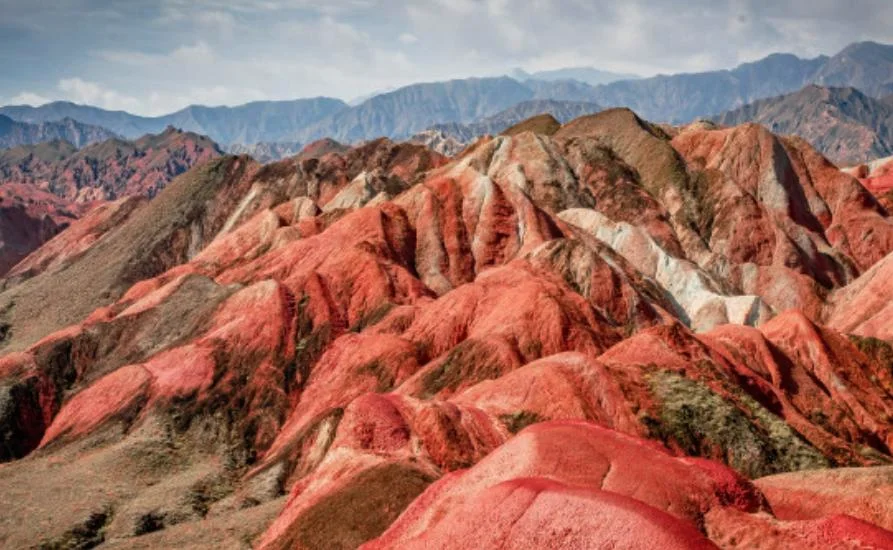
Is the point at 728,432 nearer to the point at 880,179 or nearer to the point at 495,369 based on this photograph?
the point at 495,369

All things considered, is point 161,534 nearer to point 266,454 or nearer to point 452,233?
point 266,454

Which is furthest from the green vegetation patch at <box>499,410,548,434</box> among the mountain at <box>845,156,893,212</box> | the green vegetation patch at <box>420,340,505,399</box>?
the mountain at <box>845,156,893,212</box>

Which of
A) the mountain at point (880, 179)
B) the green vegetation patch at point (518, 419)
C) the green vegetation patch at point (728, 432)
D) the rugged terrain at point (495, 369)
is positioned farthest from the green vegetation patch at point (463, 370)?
the mountain at point (880, 179)

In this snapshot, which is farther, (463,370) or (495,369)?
(463,370)

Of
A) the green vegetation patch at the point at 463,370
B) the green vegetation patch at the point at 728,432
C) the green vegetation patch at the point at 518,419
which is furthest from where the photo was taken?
the green vegetation patch at the point at 463,370

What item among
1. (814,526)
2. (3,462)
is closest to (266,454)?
(3,462)

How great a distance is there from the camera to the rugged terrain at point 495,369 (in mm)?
29125

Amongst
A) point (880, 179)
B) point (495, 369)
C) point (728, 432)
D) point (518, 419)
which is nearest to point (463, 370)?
point (495, 369)

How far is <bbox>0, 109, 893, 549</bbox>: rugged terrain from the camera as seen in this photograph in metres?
29.1

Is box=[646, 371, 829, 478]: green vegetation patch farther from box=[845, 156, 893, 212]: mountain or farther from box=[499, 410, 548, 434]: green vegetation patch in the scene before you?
box=[845, 156, 893, 212]: mountain

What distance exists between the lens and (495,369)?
5681 centimetres

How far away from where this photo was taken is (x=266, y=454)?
59875 millimetres

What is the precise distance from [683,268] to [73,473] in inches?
2498

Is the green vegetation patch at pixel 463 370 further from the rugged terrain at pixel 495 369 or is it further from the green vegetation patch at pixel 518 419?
the green vegetation patch at pixel 518 419
